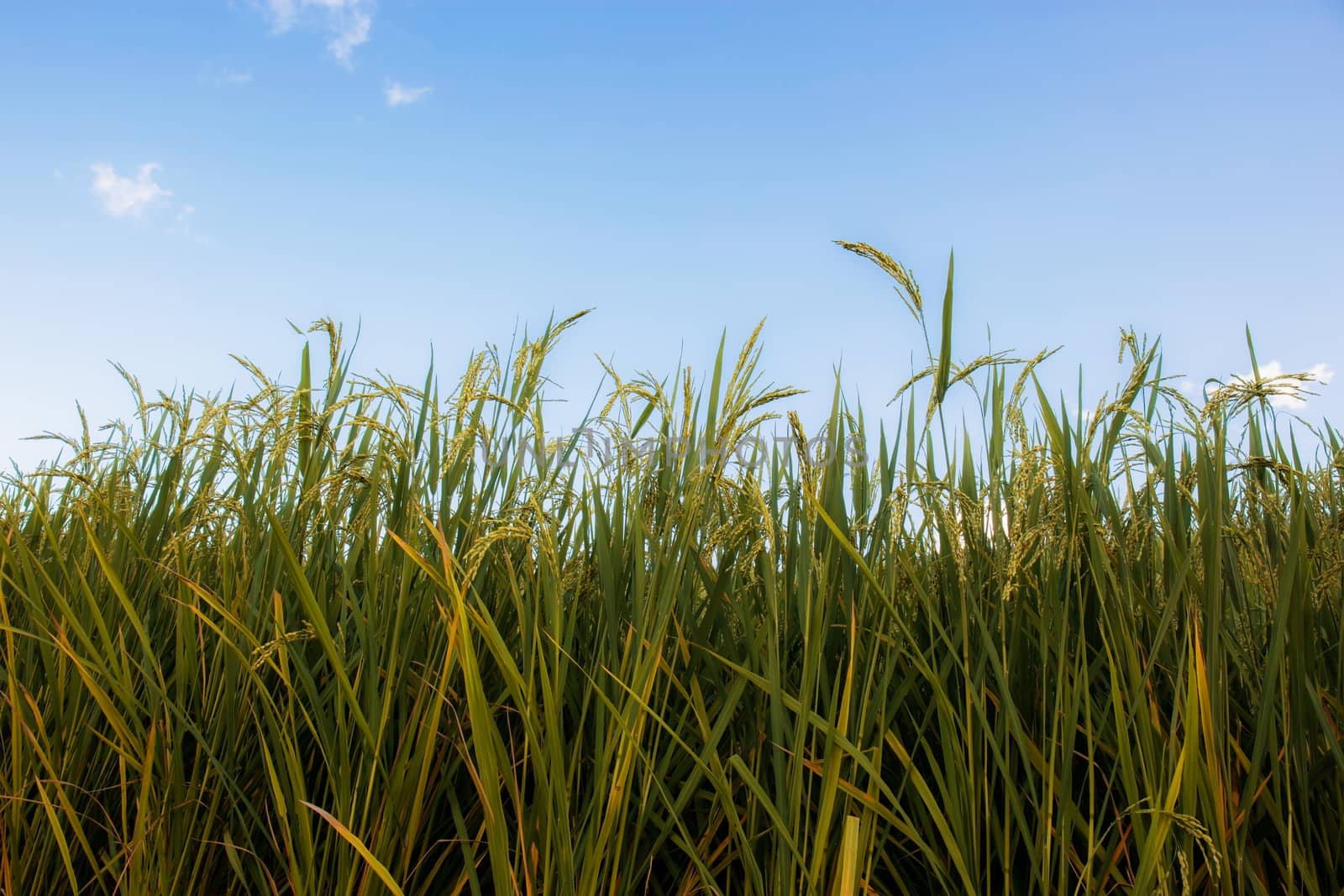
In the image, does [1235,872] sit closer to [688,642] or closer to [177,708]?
[688,642]

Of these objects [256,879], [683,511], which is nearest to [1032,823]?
[683,511]

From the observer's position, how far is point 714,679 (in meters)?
1.80

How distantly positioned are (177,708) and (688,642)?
1.08 metres

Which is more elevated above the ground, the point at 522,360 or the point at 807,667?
the point at 522,360

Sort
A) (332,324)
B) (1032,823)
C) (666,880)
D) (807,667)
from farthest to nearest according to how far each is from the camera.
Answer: (332,324), (666,880), (1032,823), (807,667)

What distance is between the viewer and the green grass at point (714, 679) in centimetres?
148

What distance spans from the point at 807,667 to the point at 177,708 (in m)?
1.31

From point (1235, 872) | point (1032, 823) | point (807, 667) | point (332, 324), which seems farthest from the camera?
point (332, 324)

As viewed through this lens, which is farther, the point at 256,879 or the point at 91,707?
the point at 91,707

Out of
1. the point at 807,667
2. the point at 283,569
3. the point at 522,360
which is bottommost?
the point at 807,667

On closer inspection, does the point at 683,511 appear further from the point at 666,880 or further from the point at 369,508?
the point at 666,880

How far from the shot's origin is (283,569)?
1985mm

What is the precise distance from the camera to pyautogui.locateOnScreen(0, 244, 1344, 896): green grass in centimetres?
148

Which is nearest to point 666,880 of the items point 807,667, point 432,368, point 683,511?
point 807,667
